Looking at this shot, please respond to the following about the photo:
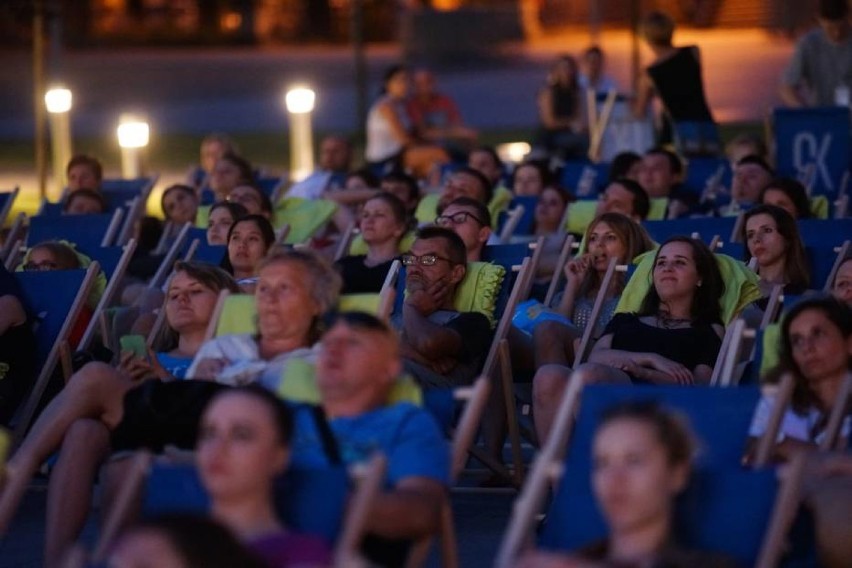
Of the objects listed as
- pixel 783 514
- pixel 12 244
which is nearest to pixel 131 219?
pixel 12 244

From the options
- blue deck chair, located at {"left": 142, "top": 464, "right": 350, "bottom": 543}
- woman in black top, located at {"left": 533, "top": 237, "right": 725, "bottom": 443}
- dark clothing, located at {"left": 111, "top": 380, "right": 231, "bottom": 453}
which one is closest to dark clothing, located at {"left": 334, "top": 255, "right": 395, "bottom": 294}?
woman in black top, located at {"left": 533, "top": 237, "right": 725, "bottom": 443}

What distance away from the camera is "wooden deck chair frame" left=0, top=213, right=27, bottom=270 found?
9930mm

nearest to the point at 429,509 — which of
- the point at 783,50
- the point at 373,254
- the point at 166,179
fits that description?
the point at 373,254

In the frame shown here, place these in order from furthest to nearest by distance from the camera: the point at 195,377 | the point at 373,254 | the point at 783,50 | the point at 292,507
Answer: the point at 783,50, the point at 373,254, the point at 195,377, the point at 292,507

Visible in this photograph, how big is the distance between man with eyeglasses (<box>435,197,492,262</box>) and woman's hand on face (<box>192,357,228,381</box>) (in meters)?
2.66

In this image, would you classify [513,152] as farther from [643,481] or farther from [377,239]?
[643,481]

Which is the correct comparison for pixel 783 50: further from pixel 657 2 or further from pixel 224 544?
pixel 224 544

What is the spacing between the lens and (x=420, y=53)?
35062mm

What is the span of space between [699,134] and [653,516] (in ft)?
29.8

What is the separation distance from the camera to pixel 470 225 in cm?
888

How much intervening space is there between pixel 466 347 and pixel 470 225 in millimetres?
1418

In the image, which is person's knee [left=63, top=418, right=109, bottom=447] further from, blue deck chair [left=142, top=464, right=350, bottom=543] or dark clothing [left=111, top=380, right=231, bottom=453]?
blue deck chair [left=142, top=464, right=350, bottom=543]

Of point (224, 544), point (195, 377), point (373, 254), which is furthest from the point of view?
point (373, 254)

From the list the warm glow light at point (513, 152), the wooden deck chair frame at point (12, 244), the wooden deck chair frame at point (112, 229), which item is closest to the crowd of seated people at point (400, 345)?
the wooden deck chair frame at point (112, 229)
